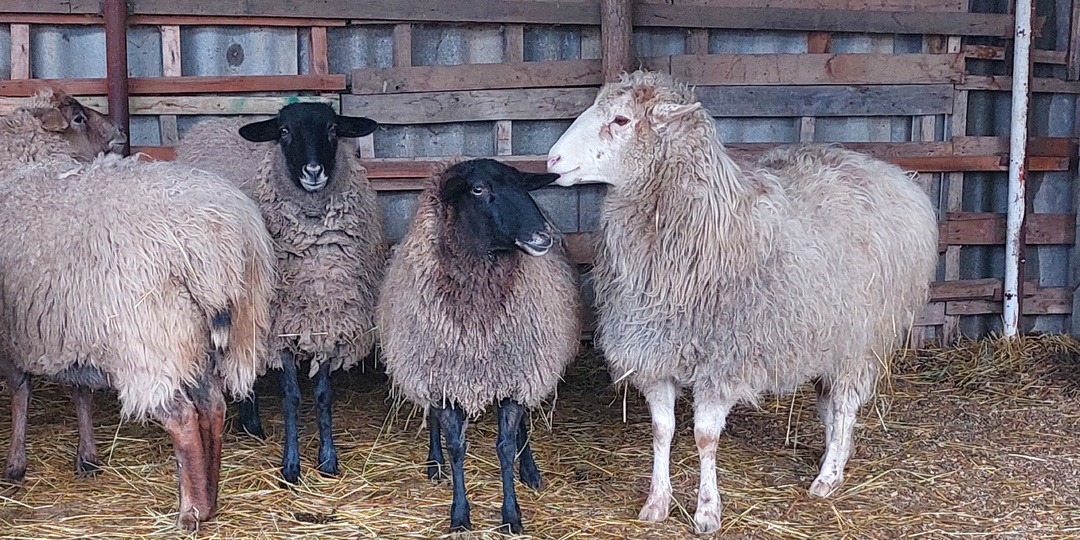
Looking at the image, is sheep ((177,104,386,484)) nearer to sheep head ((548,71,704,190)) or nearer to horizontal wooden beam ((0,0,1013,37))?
sheep head ((548,71,704,190))

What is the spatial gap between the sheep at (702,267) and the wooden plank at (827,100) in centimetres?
218

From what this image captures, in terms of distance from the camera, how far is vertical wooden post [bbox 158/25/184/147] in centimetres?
688

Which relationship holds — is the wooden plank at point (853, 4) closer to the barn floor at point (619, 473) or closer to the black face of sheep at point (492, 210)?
the barn floor at point (619, 473)

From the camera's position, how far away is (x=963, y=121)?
24.3 feet

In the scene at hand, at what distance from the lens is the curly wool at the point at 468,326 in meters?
4.73

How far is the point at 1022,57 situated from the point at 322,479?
5.63m

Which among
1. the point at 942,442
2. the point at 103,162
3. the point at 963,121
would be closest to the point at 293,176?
the point at 103,162

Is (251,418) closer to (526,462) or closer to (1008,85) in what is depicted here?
(526,462)

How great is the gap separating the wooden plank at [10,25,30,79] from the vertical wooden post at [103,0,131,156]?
0.54 meters

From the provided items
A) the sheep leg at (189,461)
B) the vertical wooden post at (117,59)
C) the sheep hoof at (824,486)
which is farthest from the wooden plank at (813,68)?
the sheep leg at (189,461)

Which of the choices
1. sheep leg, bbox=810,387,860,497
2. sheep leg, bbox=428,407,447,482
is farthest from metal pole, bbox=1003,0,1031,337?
sheep leg, bbox=428,407,447,482

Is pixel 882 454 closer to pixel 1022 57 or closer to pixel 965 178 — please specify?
pixel 965 178

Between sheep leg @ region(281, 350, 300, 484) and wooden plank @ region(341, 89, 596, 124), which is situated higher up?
wooden plank @ region(341, 89, 596, 124)

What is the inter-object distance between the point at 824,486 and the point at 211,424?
3084mm
